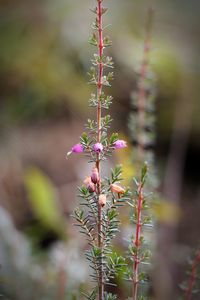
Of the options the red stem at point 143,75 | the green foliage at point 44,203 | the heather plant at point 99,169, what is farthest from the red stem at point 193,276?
the green foliage at point 44,203

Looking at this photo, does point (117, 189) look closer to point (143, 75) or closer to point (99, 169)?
point (99, 169)

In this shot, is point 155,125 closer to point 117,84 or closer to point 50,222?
point 117,84

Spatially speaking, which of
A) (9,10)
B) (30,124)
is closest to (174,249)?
(30,124)

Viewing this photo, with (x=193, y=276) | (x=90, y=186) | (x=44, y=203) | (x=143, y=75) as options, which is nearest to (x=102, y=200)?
(x=90, y=186)

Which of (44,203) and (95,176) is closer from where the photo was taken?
(95,176)

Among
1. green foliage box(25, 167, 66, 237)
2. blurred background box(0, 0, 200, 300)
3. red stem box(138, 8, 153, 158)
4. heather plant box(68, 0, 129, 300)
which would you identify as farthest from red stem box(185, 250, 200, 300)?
green foliage box(25, 167, 66, 237)

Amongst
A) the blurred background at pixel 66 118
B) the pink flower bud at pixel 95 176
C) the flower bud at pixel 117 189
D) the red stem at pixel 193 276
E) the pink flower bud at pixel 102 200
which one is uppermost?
the blurred background at pixel 66 118

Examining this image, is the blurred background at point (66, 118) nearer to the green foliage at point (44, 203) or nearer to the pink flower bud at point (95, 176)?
the green foliage at point (44, 203)

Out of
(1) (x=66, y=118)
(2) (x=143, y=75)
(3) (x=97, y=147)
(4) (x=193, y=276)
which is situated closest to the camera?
(3) (x=97, y=147)

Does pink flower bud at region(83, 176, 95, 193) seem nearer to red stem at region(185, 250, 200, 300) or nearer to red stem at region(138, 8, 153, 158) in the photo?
red stem at region(185, 250, 200, 300)
